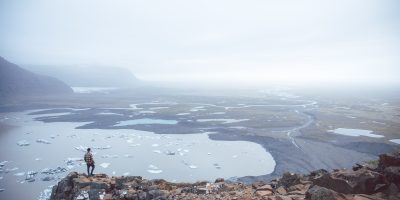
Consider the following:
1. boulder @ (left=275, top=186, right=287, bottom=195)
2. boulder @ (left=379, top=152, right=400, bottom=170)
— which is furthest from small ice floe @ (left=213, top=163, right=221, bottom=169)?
boulder @ (left=379, top=152, right=400, bottom=170)

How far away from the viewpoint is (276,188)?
1364 cm

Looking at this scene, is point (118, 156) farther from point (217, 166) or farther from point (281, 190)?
point (281, 190)

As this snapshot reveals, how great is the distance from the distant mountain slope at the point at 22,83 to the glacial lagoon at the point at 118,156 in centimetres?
8033

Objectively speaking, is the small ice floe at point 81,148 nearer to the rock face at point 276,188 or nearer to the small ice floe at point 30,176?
the small ice floe at point 30,176

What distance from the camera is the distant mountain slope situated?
5187 inches

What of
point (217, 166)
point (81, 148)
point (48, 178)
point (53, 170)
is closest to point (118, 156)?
point (81, 148)

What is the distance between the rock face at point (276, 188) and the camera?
10583 mm

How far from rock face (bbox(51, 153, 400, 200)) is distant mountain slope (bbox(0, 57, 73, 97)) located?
131912 mm

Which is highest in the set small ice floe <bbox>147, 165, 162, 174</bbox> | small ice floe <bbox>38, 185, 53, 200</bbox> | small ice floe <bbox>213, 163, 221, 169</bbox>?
small ice floe <bbox>38, 185, 53, 200</bbox>

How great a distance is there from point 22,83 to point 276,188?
6416 inches

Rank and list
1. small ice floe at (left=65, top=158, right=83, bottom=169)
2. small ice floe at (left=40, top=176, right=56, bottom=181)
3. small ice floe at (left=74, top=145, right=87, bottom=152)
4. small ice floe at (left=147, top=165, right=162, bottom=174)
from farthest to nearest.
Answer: small ice floe at (left=74, top=145, right=87, bottom=152), small ice floe at (left=65, top=158, right=83, bottom=169), small ice floe at (left=147, top=165, right=162, bottom=174), small ice floe at (left=40, top=176, right=56, bottom=181)

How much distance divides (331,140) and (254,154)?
20400mm

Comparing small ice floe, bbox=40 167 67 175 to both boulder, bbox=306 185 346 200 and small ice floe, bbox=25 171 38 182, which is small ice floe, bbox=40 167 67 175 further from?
boulder, bbox=306 185 346 200

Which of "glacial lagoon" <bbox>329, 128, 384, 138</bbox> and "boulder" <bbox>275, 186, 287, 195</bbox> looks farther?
"glacial lagoon" <bbox>329, 128, 384, 138</bbox>
